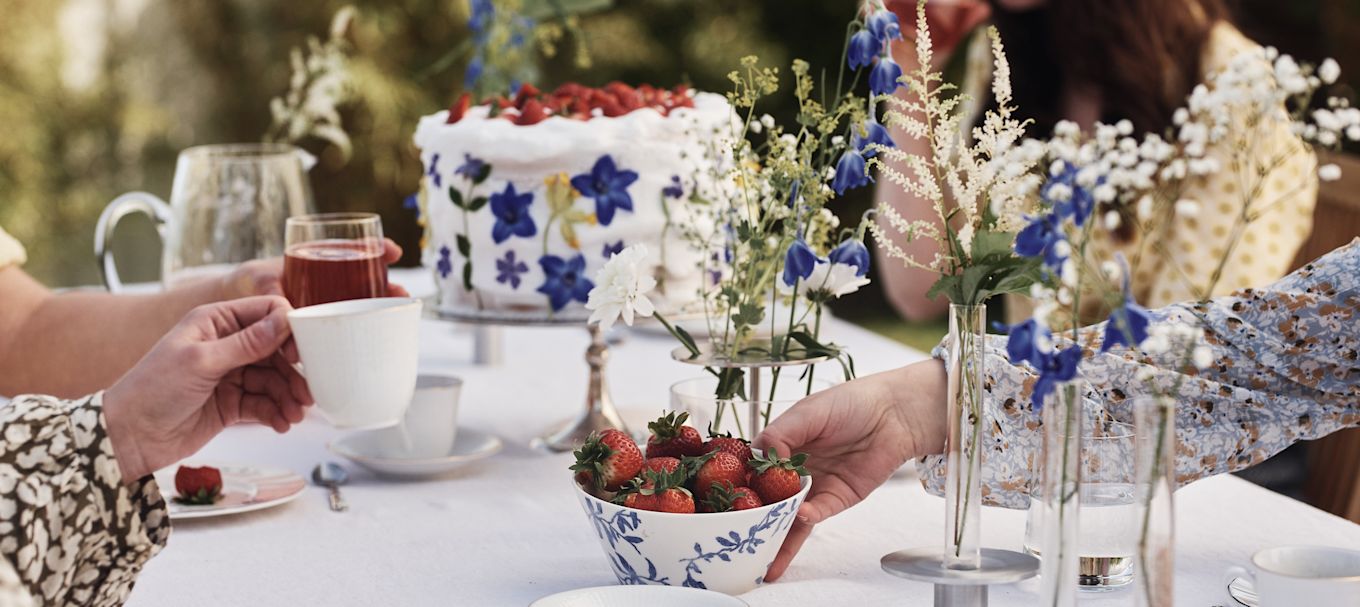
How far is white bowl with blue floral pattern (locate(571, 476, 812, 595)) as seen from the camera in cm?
96

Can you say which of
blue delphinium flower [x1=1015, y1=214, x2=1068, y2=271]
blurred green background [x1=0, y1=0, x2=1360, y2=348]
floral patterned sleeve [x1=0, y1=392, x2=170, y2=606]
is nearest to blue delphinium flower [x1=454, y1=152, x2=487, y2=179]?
floral patterned sleeve [x1=0, y1=392, x2=170, y2=606]

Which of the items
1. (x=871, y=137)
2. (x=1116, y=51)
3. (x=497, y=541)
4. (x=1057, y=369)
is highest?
(x=1116, y=51)

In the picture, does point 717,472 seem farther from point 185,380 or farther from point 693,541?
point 185,380

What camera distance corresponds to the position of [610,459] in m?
0.99

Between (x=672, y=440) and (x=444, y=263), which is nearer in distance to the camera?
(x=672, y=440)

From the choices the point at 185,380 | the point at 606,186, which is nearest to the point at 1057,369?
the point at 185,380

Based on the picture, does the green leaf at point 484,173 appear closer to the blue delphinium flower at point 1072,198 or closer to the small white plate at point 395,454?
the small white plate at point 395,454

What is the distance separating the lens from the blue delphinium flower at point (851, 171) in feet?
3.40

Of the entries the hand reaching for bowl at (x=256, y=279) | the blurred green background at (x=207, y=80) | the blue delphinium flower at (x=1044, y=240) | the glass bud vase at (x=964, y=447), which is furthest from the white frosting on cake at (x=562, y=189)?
the blurred green background at (x=207, y=80)

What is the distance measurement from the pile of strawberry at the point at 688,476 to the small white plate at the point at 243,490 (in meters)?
0.38

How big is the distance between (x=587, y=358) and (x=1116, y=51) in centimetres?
119

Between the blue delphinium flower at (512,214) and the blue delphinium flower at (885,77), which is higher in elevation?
the blue delphinium flower at (885,77)

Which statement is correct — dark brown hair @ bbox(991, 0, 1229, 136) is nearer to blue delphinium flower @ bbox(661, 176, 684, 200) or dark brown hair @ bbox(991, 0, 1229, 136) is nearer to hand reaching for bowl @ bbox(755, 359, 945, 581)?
blue delphinium flower @ bbox(661, 176, 684, 200)

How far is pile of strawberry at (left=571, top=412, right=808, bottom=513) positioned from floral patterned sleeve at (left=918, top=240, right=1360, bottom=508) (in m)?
0.19
